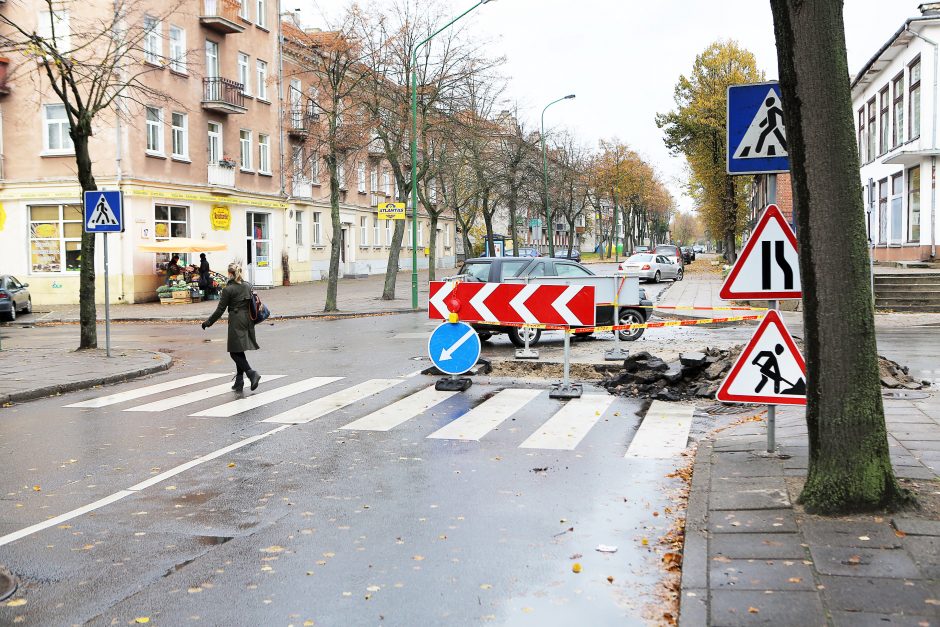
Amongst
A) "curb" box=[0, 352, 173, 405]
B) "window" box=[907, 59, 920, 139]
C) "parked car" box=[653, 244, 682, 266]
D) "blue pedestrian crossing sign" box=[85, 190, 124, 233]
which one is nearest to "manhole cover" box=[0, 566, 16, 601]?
"curb" box=[0, 352, 173, 405]

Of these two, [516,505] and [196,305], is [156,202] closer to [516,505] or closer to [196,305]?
[196,305]

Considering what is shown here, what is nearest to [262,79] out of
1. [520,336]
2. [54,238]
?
[54,238]

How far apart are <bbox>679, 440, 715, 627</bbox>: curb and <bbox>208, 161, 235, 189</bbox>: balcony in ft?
109

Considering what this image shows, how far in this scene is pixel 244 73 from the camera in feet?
133

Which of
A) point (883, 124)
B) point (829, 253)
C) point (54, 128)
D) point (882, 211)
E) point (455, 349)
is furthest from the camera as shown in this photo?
point (882, 211)

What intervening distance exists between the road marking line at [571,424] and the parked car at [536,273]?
22.2 ft

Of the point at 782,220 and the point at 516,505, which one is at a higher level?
the point at 782,220

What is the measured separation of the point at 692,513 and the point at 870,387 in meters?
1.31

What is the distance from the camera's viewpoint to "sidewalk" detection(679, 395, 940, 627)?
4.02 meters

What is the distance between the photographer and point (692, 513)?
18.7ft

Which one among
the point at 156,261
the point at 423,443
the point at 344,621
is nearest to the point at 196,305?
the point at 156,261

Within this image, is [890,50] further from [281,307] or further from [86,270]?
[86,270]

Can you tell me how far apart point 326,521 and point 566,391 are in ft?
19.2

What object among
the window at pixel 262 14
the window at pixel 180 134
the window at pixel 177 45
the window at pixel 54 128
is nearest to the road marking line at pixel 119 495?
the window at pixel 54 128
